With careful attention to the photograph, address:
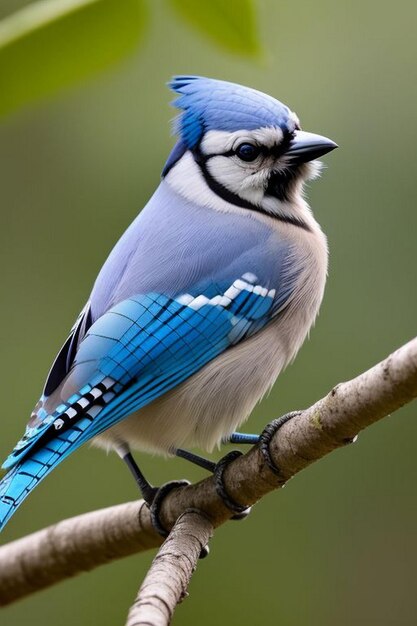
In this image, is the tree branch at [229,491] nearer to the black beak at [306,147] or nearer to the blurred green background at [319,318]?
the black beak at [306,147]

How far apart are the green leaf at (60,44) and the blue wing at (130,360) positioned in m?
1.14

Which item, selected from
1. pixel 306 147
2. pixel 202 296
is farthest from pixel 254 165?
pixel 202 296

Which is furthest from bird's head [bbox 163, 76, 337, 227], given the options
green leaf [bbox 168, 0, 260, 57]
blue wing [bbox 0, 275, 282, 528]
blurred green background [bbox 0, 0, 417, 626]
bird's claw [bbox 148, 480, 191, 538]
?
green leaf [bbox 168, 0, 260, 57]

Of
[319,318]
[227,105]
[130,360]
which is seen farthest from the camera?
[319,318]

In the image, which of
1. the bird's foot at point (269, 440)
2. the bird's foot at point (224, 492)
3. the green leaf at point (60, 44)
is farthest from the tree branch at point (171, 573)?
the green leaf at point (60, 44)

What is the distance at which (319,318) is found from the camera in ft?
12.1

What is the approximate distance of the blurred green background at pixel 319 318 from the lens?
3.58m

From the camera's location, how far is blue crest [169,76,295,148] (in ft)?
8.00

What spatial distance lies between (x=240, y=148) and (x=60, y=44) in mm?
1712

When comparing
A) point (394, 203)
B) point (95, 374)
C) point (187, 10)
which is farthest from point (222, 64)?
point (187, 10)

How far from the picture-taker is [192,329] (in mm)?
2270

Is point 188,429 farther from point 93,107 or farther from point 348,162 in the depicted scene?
point 93,107

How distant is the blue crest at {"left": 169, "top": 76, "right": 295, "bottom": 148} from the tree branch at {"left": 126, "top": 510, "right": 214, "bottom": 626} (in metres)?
1.01

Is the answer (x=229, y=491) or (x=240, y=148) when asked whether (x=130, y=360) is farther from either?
(x=240, y=148)
